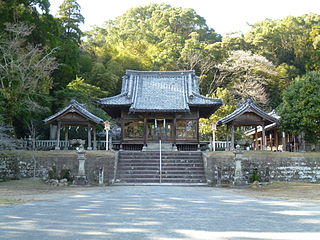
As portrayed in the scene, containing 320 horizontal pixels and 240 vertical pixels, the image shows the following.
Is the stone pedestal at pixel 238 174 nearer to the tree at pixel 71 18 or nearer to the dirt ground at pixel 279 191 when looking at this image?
the dirt ground at pixel 279 191

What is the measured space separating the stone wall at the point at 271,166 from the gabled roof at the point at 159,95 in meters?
6.34

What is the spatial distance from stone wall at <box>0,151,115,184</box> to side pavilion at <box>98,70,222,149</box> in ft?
20.7

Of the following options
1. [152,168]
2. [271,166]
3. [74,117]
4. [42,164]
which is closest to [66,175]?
[42,164]

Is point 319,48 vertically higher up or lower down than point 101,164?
higher up

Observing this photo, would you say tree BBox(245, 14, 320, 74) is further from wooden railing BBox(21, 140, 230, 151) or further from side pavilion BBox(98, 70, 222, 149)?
wooden railing BBox(21, 140, 230, 151)

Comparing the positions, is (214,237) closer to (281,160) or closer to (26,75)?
(281,160)

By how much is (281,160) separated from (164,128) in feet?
31.2

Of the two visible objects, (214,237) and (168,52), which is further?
(168,52)

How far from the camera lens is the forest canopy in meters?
27.2

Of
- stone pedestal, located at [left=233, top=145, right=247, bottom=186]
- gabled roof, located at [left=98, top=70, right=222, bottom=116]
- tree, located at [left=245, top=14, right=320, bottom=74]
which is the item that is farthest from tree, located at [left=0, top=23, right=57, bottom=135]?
tree, located at [left=245, top=14, right=320, bottom=74]

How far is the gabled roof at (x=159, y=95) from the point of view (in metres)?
22.8

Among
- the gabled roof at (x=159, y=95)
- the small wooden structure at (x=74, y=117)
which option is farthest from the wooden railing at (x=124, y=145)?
the gabled roof at (x=159, y=95)

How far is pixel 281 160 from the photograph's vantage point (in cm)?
1673

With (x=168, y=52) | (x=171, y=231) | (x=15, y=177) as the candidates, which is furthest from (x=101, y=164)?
(x=168, y=52)
